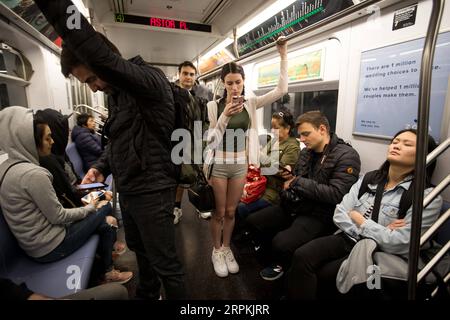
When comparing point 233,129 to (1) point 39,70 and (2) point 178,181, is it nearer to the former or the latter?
(2) point 178,181

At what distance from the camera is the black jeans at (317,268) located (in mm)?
1662

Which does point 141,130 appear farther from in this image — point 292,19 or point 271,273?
point 292,19

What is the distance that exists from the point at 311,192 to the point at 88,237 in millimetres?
1864

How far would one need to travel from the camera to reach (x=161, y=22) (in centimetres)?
374

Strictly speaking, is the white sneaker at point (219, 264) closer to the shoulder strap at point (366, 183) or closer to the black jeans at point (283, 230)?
the black jeans at point (283, 230)

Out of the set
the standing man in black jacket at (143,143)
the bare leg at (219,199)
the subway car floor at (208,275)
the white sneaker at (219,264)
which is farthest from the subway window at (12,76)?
the white sneaker at (219,264)

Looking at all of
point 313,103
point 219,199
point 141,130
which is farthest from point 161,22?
point 141,130

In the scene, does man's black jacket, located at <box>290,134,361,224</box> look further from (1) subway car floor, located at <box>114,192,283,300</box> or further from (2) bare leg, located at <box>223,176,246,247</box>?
(1) subway car floor, located at <box>114,192,283,300</box>

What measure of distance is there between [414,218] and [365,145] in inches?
64.3

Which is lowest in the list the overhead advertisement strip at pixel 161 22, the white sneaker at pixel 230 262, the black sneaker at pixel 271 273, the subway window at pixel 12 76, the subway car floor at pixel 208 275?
the subway car floor at pixel 208 275

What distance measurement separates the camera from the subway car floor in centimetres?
210

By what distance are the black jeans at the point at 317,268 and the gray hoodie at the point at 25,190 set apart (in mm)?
1694
